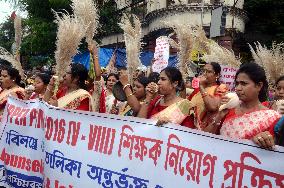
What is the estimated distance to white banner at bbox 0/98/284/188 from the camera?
2.69m

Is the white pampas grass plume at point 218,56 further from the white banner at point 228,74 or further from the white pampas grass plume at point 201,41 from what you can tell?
the white banner at point 228,74

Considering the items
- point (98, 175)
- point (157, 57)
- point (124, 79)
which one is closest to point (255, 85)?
point (98, 175)

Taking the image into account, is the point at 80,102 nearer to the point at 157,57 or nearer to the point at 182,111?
the point at 182,111

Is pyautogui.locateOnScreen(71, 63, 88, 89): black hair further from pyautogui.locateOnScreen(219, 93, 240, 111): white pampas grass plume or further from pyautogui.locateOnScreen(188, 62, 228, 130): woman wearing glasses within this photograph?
pyautogui.locateOnScreen(219, 93, 240, 111): white pampas grass plume

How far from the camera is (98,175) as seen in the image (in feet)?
11.1

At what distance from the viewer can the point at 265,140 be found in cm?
245

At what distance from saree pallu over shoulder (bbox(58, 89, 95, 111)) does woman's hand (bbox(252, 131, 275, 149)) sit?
7.41 ft

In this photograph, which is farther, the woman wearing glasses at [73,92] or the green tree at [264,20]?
the green tree at [264,20]

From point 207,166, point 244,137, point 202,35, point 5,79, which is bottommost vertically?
point 207,166

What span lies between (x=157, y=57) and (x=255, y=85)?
4.46 metres

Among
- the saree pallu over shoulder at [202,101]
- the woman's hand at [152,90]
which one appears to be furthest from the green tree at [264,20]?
the woman's hand at [152,90]

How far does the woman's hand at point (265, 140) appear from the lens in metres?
2.43

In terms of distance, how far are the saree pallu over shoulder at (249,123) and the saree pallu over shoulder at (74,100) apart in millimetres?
1805

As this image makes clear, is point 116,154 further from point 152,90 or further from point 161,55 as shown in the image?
point 161,55
